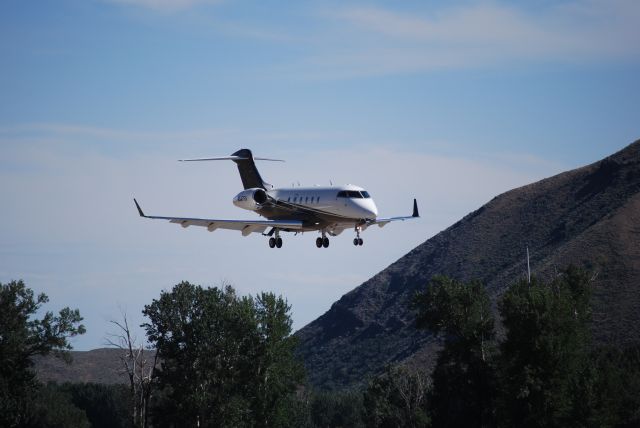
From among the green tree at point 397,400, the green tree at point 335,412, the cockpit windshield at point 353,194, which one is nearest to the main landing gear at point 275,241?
the cockpit windshield at point 353,194

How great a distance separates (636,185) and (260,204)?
105859 mm

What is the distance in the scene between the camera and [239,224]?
5959 centimetres

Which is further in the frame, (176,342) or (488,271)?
(488,271)

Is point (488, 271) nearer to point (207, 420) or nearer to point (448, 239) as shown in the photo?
point (448, 239)

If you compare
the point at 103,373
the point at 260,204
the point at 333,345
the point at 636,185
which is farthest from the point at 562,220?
the point at 260,204

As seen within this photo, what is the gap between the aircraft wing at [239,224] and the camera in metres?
Result: 58.6

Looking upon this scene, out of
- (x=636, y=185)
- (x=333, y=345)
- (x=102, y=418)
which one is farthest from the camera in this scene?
(x=333, y=345)

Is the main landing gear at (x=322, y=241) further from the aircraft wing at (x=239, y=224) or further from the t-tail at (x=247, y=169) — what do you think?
the t-tail at (x=247, y=169)

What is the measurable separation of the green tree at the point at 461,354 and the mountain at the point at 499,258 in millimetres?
51204

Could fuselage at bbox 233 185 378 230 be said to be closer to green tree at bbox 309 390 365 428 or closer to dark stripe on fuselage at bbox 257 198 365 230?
dark stripe on fuselage at bbox 257 198 365 230

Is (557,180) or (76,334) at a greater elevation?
(557,180)

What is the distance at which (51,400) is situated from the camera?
104 metres

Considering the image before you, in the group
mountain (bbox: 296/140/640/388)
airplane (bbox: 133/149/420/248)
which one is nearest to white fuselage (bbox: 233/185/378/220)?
airplane (bbox: 133/149/420/248)

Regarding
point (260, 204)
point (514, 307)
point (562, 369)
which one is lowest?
point (562, 369)
